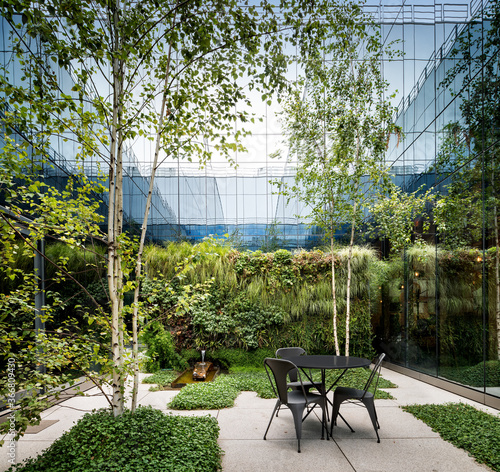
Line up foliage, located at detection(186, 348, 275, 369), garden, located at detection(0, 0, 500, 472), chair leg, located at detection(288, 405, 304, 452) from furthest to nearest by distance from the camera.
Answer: foliage, located at detection(186, 348, 275, 369) < chair leg, located at detection(288, 405, 304, 452) < garden, located at detection(0, 0, 500, 472)

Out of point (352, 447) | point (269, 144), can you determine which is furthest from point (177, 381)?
point (269, 144)

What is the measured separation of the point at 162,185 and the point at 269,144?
5593mm

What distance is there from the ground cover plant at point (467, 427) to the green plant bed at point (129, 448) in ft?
8.70

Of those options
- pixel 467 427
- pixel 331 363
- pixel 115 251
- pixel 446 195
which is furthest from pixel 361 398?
pixel 446 195

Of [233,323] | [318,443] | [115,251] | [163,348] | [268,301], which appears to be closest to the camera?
[115,251]

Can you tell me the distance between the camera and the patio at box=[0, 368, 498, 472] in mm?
3521

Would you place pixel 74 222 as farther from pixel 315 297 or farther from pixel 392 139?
pixel 392 139

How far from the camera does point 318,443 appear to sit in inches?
161

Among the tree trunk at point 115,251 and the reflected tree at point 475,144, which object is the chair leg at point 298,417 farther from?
the reflected tree at point 475,144

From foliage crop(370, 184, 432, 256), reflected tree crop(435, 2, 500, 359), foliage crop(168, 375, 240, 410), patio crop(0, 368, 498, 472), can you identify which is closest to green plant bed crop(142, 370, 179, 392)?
foliage crop(168, 375, 240, 410)

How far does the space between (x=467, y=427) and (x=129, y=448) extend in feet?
12.9

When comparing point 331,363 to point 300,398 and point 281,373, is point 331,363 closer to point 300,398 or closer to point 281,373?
point 300,398

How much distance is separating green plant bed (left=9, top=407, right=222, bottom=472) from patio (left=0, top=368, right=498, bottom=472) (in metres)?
0.33

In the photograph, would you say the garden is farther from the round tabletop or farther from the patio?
the round tabletop
